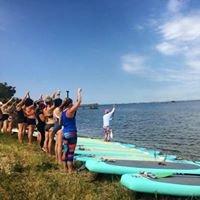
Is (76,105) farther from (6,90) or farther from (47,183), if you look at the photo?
(6,90)

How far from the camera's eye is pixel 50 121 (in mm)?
14523

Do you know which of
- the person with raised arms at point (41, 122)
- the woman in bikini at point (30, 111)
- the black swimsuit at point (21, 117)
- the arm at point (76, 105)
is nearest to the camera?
the arm at point (76, 105)

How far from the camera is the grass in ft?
29.4

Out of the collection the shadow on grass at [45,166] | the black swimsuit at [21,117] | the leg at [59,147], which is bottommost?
the shadow on grass at [45,166]

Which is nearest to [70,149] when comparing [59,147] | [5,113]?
[59,147]

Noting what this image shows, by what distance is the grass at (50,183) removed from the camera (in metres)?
8.96

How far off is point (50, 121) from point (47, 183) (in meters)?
4.91

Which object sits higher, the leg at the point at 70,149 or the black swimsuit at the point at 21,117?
the black swimsuit at the point at 21,117

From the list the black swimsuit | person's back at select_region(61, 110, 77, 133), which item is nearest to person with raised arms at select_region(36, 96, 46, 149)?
the black swimsuit

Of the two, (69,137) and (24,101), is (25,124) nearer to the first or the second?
(24,101)

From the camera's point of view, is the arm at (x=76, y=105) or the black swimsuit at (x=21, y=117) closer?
the arm at (x=76, y=105)

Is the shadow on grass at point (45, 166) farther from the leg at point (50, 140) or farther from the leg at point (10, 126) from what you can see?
the leg at point (10, 126)

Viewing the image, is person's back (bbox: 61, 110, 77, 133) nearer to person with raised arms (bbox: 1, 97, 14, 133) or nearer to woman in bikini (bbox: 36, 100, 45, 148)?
woman in bikini (bbox: 36, 100, 45, 148)

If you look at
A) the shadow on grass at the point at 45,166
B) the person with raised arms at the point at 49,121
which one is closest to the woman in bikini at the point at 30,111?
the person with raised arms at the point at 49,121
